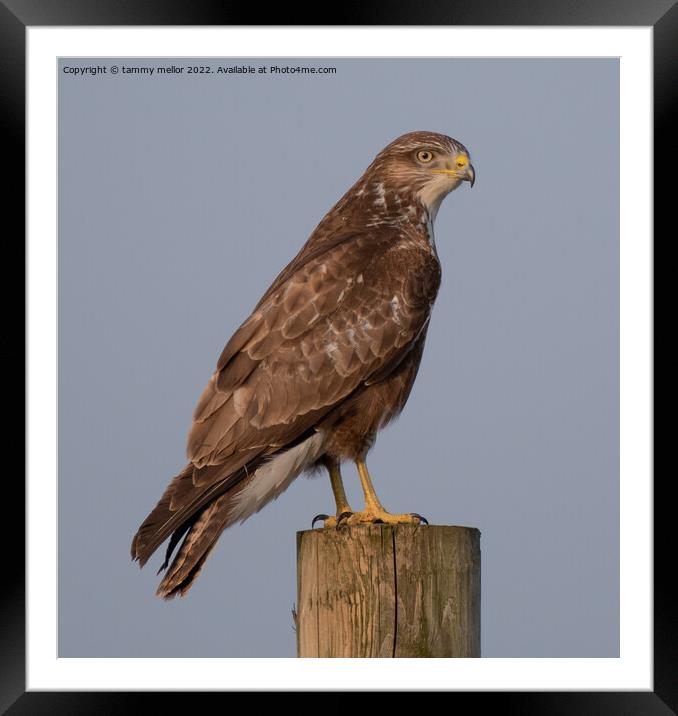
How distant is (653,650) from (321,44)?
372cm

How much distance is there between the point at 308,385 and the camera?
7070 millimetres

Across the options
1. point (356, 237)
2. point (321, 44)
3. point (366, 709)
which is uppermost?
point (321, 44)

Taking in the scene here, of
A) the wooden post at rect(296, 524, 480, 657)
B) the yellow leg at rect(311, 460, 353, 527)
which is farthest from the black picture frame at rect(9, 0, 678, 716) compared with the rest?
the yellow leg at rect(311, 460, 353, 527)

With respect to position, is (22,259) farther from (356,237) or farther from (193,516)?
(356,237)

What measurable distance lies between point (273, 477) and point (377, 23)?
8.88ft

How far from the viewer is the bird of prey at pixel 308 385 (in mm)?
6691

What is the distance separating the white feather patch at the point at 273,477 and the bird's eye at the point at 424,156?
7.07ft

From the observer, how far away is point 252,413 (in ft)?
22.8

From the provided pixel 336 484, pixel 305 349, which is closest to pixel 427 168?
pixel 305 349

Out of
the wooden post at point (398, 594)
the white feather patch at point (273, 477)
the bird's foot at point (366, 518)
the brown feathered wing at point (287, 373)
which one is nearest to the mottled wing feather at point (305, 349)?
the brown feathered wing at point (287, 373)

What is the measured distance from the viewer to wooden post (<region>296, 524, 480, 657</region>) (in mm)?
5672

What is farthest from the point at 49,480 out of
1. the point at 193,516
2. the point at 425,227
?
the point at 425,227

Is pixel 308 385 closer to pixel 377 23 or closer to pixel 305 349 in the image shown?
Result: pixel 305 349

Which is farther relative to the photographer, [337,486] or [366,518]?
[337,486]
